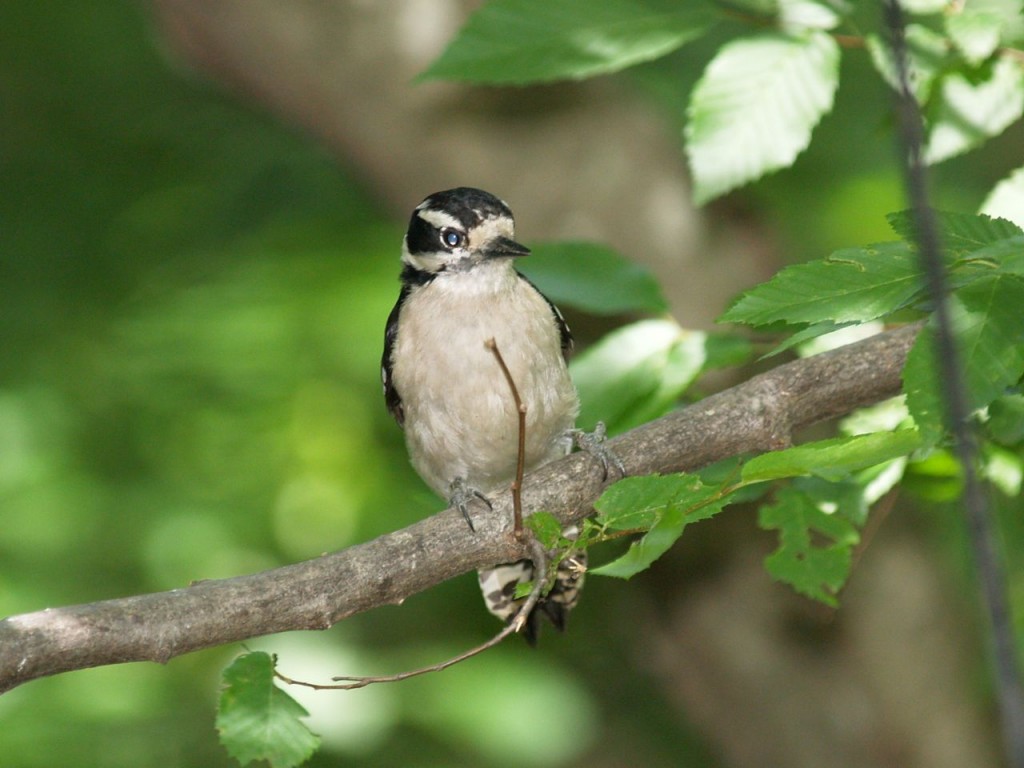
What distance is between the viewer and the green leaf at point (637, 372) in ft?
14.3

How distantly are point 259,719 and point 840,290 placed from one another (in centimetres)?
177

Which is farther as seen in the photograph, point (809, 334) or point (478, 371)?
point (478, 371)

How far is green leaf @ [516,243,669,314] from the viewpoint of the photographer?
14.9ft

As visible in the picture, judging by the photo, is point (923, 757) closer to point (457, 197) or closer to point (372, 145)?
point (457, 197)

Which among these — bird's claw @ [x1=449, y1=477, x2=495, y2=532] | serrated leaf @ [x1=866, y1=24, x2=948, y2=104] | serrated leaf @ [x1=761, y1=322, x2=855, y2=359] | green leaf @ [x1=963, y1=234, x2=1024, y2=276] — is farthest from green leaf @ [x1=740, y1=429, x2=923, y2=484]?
serrated leaf @ [x1=866, y1=24, x2=948, y2=104]

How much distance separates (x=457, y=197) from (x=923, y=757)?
3903 millimetres

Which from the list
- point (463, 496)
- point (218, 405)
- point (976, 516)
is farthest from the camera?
point (218, 405)

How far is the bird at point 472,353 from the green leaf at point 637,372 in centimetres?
51

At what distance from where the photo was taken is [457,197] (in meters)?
5.17

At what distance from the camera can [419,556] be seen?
3482mm

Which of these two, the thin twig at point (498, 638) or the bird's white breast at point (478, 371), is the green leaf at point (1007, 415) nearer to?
the thin twig at point (498, 638)

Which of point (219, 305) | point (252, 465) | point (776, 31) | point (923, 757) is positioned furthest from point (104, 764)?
point (776, 31)

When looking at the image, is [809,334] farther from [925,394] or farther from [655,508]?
[655,508]

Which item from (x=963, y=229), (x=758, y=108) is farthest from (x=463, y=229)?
(x=963, y=229)
